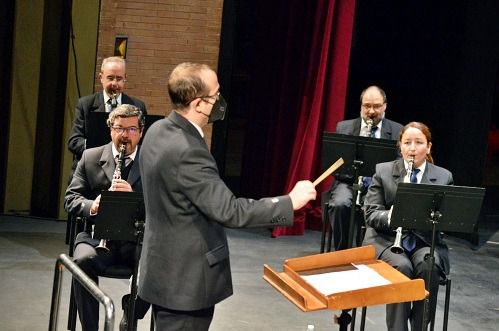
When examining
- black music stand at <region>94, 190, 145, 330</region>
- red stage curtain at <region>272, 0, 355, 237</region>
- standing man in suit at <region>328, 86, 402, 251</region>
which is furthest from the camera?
red stage curtain at <region>272, 0, 355, 237</region>

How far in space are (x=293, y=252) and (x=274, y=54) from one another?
221 cm

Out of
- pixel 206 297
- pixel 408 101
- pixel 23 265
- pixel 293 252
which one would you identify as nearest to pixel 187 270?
pixel 206 297

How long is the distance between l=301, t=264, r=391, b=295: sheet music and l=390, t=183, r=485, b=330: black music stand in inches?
49.8

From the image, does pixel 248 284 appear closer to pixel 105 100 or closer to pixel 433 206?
pixel 105 100

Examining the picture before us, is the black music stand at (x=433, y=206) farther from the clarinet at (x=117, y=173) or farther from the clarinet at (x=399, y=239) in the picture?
the clarinet at (x=117, y=173)

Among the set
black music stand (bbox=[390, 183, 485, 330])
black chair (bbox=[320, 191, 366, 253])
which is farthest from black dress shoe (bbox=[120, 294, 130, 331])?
black chair (bbox=[320, 191, 366, 253])

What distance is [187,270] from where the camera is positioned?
4062mm

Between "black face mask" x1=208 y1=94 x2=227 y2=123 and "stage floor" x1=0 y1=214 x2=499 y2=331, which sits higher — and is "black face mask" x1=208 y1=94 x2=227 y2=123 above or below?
above

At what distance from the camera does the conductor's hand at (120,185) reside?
5469 mm

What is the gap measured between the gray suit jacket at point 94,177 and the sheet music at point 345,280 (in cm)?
196

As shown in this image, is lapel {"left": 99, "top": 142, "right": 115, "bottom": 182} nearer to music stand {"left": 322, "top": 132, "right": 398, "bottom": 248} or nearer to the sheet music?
music stand {"left": 322, "top": 132, "right": 398, "bottom": 248}

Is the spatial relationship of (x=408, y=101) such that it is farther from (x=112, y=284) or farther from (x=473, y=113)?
(x=112, y=284)

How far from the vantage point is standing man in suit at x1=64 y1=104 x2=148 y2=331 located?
562cm

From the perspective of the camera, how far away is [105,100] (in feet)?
24.3
